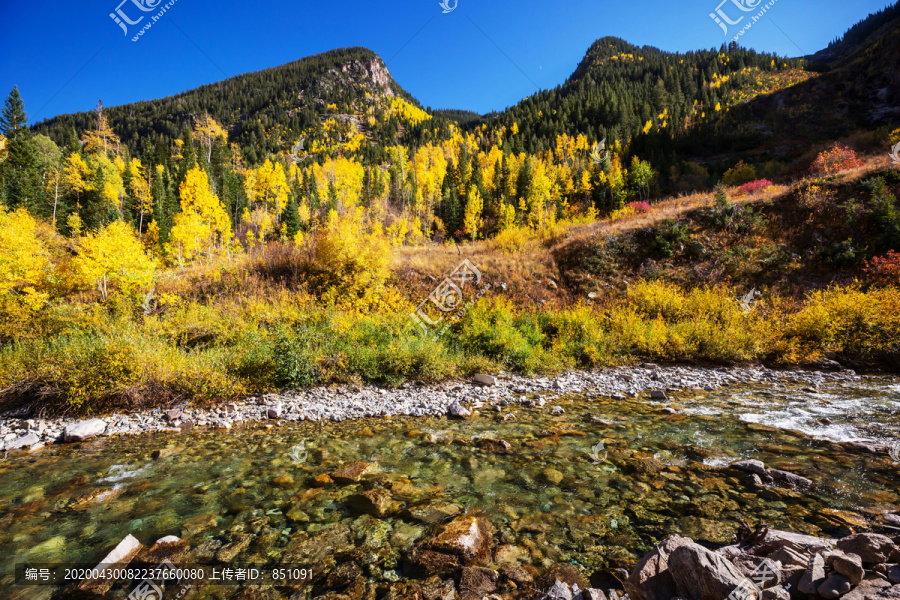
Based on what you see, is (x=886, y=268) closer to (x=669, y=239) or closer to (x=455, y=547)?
(x=669, y=239)

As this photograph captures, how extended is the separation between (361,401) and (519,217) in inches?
2105

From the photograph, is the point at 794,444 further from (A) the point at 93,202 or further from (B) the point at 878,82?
(B) the point at 878,82

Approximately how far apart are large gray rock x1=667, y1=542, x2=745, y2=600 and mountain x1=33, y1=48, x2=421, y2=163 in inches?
3801

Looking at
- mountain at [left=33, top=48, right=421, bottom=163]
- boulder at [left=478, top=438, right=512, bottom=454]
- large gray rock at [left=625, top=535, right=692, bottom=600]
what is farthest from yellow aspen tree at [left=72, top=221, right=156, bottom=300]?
mountain at [left=33, top=48, right=421, bottom=163]

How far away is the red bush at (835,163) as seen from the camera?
62.5 feet

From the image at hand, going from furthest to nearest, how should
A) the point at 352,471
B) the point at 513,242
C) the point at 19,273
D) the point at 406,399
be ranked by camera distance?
the point at 513,242, the point at 19,273, the point at 406,399, the point at 352,471

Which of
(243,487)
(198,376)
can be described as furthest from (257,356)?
(243,487)

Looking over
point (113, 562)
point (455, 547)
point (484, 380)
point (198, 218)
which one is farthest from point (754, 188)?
point (198, 218)

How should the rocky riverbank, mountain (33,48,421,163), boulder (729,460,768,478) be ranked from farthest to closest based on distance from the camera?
mountain (33,48,421,163) < the rocky riverbank < boulder (729,460,768,478)

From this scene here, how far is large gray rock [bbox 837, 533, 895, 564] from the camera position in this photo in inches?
88.7

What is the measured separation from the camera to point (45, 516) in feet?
13.7

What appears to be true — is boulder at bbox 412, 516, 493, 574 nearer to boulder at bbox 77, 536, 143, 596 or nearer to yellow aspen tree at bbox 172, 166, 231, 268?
boulder at bbox 77, 536, 143, 596

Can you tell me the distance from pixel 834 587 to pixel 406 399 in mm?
7639

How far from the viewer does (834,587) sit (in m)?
2.06
